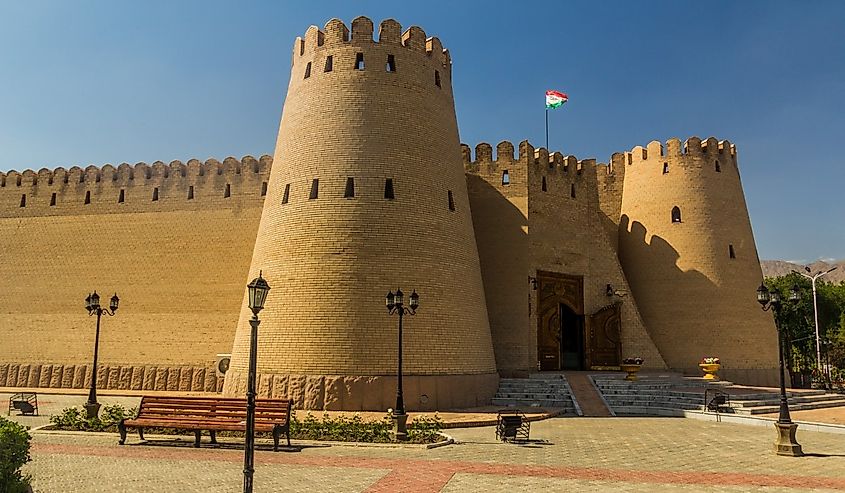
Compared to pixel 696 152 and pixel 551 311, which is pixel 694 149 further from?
pixel 551 311

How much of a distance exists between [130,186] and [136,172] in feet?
2.06

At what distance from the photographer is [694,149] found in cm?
2698

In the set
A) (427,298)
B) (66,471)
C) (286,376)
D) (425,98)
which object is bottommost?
(66,471)

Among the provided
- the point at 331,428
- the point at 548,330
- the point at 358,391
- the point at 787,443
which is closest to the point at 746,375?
the point at 548,330

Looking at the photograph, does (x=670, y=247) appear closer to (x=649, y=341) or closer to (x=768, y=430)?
(x=649, y=341)

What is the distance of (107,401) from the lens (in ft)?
68.5

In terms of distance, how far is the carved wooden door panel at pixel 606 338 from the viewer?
24.9 m

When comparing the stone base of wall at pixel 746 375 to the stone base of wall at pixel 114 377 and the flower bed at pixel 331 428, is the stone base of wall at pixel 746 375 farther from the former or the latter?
the stone base of wall at pixel 114 377

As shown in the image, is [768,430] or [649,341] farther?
[649,341]

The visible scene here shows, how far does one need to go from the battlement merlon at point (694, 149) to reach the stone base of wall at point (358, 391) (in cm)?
1523

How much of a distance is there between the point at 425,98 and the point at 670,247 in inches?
502

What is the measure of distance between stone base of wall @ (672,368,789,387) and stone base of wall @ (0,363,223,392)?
709 inches

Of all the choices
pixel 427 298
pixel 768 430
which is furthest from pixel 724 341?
pixel 427 298

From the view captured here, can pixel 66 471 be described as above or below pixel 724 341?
below
